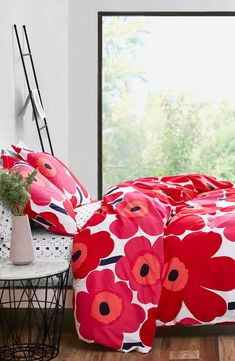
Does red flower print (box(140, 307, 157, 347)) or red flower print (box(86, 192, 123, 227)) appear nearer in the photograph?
red flower print (box(140, 307, 157, 347))

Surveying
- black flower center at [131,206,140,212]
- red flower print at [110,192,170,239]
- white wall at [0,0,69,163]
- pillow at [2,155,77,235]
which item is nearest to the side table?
pillow at [2,155,77,235]

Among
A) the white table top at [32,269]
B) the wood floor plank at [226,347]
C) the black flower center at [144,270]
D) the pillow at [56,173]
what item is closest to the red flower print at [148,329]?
the black flower center at [144,270]

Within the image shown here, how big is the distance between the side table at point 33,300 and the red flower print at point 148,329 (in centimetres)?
39

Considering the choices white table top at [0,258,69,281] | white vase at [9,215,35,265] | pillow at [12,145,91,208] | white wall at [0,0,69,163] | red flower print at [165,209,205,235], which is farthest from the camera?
white wall at [0,0,69,163]

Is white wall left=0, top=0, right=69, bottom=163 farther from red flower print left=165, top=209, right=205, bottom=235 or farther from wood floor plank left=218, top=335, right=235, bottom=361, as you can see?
wood floor plank left=218, top=335, right=235, bottom=361

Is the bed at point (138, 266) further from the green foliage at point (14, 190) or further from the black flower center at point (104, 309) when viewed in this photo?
the green foliage at point (14, 190)

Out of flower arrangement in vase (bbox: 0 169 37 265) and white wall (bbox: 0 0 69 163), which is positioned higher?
white wall (bbox: 0 0 69 163)

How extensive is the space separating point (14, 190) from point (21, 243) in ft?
0.79

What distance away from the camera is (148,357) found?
4.11 meters

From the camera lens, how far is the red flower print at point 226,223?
168 inches

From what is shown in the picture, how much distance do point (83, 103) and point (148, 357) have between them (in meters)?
4.82

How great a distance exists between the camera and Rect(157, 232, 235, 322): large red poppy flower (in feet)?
13.8

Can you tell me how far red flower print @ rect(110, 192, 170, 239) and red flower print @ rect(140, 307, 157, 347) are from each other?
376 millimetres

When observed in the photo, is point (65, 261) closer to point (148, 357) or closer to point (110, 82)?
point (148, 357)
